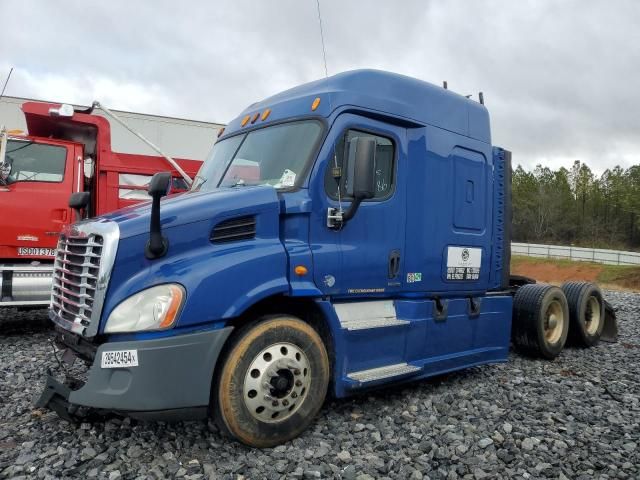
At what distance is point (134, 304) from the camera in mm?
3512

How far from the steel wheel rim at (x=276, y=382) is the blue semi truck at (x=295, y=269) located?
0.01 metres

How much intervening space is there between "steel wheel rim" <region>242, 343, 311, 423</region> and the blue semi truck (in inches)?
0.5

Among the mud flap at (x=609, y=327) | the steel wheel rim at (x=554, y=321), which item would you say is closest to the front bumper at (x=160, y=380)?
the steel wheel rim at (x=554, y=321)

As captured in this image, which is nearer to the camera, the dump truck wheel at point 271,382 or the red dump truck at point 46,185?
the dump truck wheel at point 271,382

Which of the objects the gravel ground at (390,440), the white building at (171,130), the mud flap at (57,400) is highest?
the white building at (171,130)

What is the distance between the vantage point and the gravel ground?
3.54 meters

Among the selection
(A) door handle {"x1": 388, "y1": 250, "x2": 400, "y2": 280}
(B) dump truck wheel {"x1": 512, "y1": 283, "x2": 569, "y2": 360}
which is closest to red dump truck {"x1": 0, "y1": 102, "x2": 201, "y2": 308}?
(A) door handle {"x1": 388, "y1": 250, "x2": 400, "y2": 280}

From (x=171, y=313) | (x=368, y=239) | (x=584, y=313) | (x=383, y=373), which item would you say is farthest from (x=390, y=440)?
(x=584, y=313)

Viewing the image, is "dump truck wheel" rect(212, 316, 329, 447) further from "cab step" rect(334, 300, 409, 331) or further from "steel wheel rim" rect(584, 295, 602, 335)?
"steel wheel rim" rect(584, 295, 602, 335)

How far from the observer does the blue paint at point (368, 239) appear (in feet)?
12.0

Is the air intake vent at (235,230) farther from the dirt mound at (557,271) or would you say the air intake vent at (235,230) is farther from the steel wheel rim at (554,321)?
the dirt mound at (557,271)

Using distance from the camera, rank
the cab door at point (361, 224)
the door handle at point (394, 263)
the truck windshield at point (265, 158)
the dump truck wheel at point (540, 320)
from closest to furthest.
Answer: the cab door at point (361, 224)
the truck windshield at point (265, 158)
the door handle at point (394, 263)
the dump truck wheel at point (540, 320)

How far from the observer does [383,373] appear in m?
4.50

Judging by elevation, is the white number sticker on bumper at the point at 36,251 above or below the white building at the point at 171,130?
below
